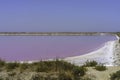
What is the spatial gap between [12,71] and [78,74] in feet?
7.77

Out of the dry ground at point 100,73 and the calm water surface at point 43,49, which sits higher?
the dry ground at point 100,73

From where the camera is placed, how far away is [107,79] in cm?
1066

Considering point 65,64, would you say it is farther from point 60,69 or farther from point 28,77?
point 28,77

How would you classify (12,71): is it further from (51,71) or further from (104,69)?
(104,69)

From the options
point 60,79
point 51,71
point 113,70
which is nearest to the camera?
point 60,79

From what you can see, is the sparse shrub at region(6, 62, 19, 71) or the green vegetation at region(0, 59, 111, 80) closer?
the green vegetation at region(0, 59, 111, 80)

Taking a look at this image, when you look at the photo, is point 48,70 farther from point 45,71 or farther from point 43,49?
point 43,49

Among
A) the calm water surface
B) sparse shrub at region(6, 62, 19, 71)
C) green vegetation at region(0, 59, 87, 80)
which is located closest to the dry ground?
green vegetation at region(0, 59, 87, 80)

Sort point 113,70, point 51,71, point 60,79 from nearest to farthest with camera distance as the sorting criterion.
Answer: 1. point 60,79
2. point 51,71
3. point 113,70

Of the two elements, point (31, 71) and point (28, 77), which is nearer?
point (28, 77)

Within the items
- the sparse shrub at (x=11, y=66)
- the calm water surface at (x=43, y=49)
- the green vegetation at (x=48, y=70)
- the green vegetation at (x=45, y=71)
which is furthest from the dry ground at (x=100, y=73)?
the calm water surface at (x=43, y=49)

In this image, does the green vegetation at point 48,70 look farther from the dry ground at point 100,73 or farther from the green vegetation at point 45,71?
the dry ground at point 100,73

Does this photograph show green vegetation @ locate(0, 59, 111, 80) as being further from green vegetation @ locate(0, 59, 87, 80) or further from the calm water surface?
the calm water surface

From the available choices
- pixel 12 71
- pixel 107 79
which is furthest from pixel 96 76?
pixel 12 71
